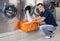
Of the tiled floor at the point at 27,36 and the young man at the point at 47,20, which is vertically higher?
the young man at the point at 47,20

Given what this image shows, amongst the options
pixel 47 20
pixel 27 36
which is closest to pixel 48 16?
pixel 47 20

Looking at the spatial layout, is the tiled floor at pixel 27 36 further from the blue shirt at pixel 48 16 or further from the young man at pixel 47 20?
the blue shirt at pixel 48 16

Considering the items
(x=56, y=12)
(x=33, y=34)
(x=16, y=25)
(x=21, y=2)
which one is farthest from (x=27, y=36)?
(x=56, y=12)

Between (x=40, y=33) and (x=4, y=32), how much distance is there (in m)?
0.93

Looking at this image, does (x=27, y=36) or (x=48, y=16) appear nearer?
(x=48, y=16)

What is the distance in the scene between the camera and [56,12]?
182 inches

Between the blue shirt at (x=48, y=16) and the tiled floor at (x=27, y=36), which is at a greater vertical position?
the blue shirt at (x=48, y=16)

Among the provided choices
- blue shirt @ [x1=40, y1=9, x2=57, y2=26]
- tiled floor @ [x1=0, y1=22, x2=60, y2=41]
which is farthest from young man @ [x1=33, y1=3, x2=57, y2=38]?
tiled floor @ [x1=0, y1=22, x2=60, y2=41]

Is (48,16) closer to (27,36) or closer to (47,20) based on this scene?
(47,20)

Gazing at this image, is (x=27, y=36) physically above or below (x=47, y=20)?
below

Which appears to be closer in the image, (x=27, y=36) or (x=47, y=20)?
(x=47, y=20)

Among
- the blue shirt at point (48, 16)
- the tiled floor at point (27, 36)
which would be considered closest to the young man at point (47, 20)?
the blue shirt at point (48, 16)

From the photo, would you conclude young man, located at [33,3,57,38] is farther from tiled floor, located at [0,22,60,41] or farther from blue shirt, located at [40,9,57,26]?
tiled floor, located at [0,22,60,41]

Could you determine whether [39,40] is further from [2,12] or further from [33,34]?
[2,12]
